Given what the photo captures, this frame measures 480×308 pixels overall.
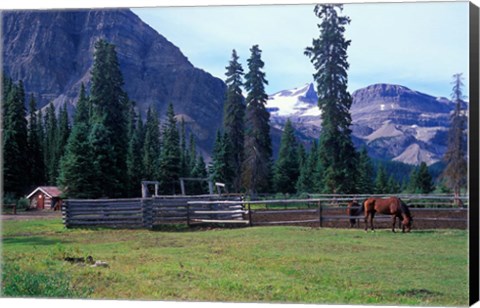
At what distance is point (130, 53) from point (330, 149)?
18.4 metres

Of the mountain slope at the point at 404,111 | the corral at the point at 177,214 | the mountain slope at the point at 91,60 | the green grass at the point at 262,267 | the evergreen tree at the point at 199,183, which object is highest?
the mountain slope at the point at 91,60

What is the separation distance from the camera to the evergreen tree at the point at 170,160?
41531 millimetres

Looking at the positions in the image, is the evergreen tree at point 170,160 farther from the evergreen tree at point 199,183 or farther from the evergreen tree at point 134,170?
the evergreen tree at point 199,183

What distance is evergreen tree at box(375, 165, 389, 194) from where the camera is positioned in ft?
105

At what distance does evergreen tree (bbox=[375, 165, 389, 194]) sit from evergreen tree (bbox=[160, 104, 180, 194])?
559 inches

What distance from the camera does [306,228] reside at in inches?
781

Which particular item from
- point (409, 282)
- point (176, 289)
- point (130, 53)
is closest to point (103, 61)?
point (130, 53)

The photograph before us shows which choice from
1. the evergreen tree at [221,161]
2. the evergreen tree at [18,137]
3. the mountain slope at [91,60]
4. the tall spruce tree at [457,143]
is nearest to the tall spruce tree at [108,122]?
the mountain slope at [91,60]

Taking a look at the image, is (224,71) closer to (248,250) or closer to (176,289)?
(248,250)

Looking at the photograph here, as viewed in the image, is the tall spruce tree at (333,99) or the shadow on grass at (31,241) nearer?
the tall spruce tree at (333,99)

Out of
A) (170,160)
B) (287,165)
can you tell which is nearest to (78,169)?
(170,160)

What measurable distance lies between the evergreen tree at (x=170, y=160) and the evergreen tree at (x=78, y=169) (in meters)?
12.4

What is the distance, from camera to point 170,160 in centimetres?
4194

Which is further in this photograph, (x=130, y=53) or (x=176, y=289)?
(x=130, y=53)
